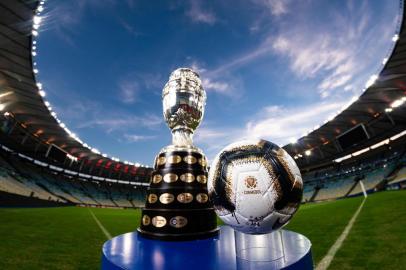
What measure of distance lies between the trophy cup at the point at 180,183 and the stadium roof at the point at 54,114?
1463cm

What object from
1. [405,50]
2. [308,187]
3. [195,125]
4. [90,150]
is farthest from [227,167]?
[308,187]

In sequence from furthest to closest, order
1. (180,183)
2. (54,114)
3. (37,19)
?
(54,114), (37,19), (180,183)

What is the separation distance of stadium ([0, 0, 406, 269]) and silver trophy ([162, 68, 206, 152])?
262cm

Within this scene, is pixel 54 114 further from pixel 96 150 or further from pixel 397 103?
pixel 397 103

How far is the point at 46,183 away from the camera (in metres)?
35.7

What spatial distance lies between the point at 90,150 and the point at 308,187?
39032mm

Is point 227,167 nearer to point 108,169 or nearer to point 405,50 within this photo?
point 405,50

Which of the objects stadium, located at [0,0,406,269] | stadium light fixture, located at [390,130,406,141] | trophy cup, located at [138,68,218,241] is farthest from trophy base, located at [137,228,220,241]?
stadium light fixture, located at [390,130,406,141]

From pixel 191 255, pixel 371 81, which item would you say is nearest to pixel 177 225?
pixel 191 255

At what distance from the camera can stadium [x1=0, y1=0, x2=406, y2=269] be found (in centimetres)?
465

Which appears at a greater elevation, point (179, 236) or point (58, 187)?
point (58, 187)

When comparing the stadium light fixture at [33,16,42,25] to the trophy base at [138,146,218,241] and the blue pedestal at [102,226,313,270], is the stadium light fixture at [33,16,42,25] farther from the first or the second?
the blue pedestal at [102,226,313,270]

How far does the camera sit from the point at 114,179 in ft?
166

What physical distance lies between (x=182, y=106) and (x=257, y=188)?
2125mm
